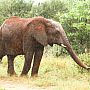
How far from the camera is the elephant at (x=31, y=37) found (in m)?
12.3

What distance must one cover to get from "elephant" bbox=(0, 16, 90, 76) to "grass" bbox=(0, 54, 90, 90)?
2.45 ft

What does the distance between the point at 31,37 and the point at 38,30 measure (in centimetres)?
31

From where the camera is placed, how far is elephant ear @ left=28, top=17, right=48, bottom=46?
1228 centimetres

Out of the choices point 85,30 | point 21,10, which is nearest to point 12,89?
point 85,30

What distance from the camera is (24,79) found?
39.3ft

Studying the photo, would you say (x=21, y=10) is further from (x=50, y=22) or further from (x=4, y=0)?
(x=50, y=22)

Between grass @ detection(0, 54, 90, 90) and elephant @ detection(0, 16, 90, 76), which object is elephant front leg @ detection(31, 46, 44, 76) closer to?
elephant @ detection(0, 16, 90, 76)

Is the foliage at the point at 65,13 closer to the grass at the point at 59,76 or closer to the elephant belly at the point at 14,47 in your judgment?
the grass at the point at 59,76

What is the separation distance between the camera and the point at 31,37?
40.8 feet

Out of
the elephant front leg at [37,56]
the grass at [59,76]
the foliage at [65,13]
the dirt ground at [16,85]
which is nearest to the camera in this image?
the dirt ground at [16,85]

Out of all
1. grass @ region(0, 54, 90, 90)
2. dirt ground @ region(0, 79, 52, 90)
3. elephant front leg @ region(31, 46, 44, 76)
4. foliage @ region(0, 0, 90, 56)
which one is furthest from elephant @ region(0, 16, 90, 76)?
foliage @ region(0, 0, 90, 56)

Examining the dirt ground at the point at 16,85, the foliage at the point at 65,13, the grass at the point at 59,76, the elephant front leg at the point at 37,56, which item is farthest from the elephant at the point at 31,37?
the foliage at the point at 65,13

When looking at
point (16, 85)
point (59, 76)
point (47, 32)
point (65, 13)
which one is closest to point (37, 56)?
point (47, 32)

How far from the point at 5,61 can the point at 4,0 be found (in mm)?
16534
